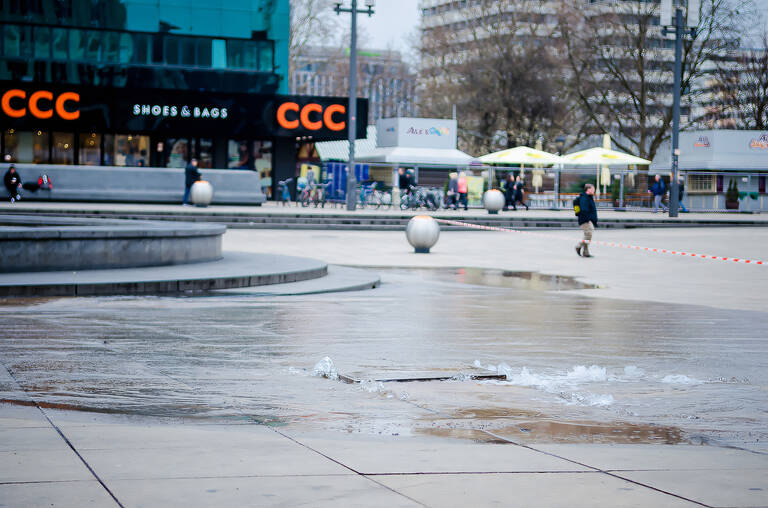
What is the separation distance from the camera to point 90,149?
48.8 meters

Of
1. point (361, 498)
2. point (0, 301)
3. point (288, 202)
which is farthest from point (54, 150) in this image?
point (361, 498)

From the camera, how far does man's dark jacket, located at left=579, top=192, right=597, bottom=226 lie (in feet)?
77.6

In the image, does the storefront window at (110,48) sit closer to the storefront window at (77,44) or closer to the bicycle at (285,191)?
the storefront window at (77,44)

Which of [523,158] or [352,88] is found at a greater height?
[352,88]

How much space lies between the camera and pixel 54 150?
48312 millimetres

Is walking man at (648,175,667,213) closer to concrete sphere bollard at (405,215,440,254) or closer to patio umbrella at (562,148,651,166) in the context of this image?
patio umbrella at (562,148,651,166)

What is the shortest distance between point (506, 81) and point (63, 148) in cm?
3082

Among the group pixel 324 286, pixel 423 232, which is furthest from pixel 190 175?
pixel 324 286

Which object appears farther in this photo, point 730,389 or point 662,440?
point 730,389

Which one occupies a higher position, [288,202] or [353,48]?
[353,48]

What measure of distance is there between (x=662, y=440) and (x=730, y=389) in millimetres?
2192

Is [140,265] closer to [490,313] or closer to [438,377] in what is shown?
[490,313]

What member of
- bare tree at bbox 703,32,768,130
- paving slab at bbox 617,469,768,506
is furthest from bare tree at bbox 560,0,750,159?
paving slab at bbox 617,469,768,506

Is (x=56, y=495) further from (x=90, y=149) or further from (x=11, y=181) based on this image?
(x=90, y=149)
